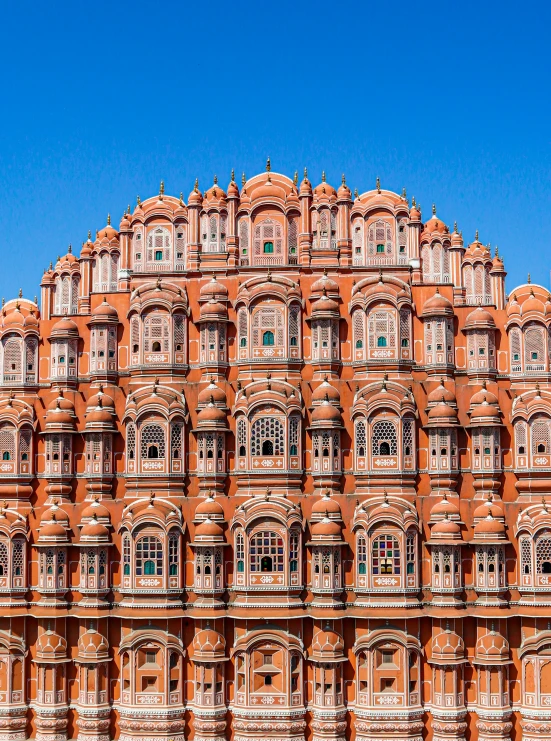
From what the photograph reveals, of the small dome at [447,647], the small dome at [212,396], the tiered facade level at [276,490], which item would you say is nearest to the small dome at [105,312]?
the tiered facade level at [276,490]

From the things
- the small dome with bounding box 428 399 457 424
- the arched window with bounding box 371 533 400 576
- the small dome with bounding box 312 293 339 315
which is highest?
the small dome with bounding box 312 293 339 315

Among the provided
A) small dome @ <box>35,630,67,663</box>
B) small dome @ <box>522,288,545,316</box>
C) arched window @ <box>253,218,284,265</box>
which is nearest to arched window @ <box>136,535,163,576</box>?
small dome @ <box>35,630,67,663</box>

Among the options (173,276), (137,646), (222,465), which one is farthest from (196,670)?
(173,276)

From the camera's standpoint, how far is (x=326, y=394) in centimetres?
4766

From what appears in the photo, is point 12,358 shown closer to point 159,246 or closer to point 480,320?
point 159,246

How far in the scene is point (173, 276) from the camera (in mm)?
50531

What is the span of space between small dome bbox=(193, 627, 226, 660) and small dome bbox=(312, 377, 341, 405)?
489 inches

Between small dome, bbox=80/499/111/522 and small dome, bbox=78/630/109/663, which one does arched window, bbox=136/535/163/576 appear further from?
small dome, bbox=78/630/109/663

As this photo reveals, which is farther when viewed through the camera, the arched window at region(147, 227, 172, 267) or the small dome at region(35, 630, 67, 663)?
the arched window at region(147, 227, 172, 267)

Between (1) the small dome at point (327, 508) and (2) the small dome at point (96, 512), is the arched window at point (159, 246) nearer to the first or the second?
(2) the small dome at point (96, 512)

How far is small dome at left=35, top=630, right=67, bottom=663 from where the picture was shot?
47.5m

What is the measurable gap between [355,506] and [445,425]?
19.7 ft

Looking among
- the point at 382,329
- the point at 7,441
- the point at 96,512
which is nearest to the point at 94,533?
the point at 96,512

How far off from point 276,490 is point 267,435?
278 centimetres
